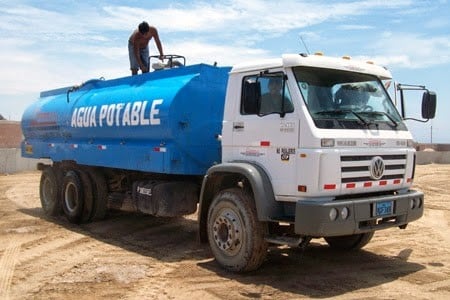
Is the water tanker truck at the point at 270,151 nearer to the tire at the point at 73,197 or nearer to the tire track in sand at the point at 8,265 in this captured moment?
the tire at the point at 73,197

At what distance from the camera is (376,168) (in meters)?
6.42

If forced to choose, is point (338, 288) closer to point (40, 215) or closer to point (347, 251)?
point (347, 251)

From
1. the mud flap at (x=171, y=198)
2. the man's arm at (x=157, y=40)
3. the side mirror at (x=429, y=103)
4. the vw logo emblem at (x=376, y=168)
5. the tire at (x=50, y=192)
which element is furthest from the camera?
the tire at (x=50, y=192)

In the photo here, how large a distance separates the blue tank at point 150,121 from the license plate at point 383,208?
2.77 meters

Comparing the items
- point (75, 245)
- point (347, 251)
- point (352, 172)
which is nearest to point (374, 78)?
point (352, 172)

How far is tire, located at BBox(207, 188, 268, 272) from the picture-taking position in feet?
21.4

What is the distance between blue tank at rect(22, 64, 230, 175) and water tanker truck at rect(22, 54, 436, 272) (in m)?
0.02

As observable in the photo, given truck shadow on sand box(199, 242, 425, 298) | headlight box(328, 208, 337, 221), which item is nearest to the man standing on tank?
truck shadow on sand box(199, 242, 425, 298)

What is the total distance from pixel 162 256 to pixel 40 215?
17.6 feet

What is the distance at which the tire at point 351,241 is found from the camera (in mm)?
7930

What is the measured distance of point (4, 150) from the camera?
74.2ft

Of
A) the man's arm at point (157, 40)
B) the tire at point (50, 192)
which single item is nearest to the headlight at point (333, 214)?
the man's arm at point (157, 40)

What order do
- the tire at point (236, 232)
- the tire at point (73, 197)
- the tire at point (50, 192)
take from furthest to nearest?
the tire at point (50, 192) < the tire at point (73, 197) < the tire at point (236, 232)

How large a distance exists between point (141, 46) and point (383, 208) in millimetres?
6310
